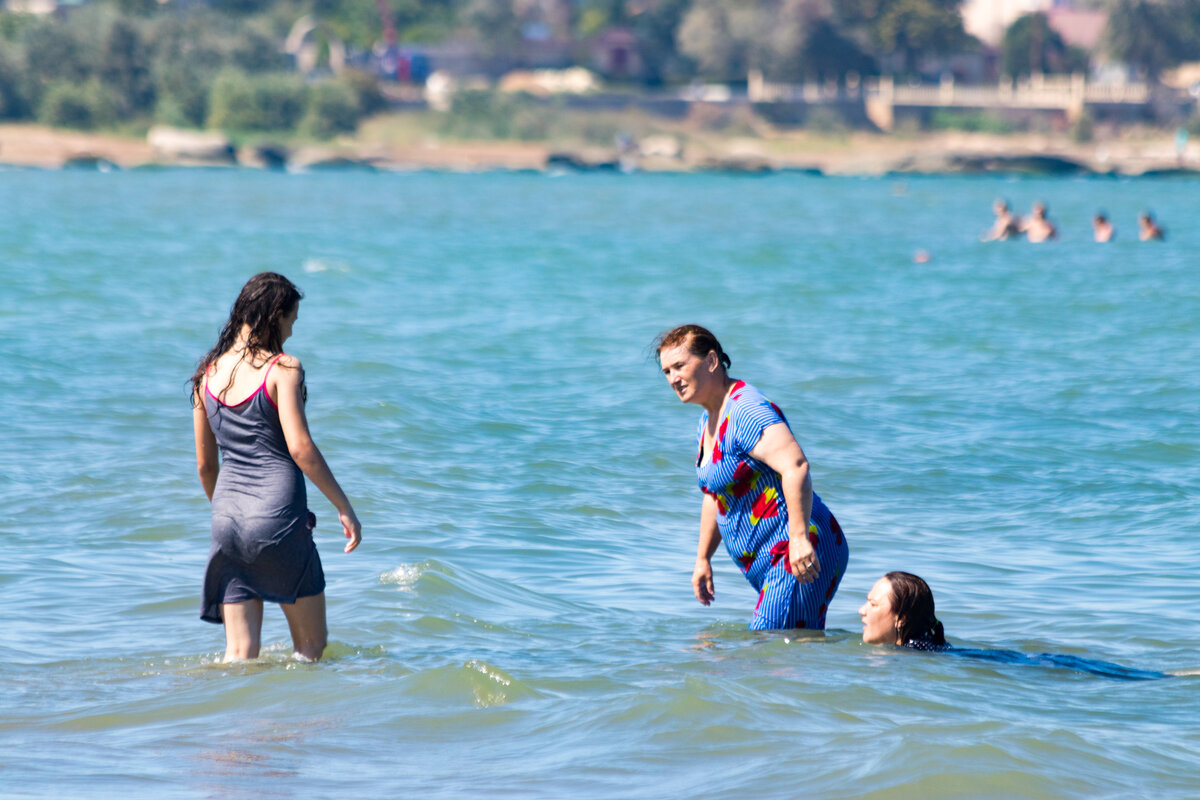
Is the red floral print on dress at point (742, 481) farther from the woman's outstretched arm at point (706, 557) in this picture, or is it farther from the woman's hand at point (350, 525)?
the woman's hand at point (350, 525)

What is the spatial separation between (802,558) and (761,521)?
423 mm

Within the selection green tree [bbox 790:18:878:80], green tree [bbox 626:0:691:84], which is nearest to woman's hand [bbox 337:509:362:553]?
green tree [bbox 790:18:878:80]

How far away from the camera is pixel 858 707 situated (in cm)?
562

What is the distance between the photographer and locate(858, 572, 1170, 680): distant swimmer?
622 cm

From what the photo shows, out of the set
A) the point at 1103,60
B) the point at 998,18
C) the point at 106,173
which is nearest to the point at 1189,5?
the point at 1103,60

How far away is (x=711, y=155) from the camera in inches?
4013

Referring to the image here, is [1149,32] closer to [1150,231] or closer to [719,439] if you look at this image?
[1150,231]

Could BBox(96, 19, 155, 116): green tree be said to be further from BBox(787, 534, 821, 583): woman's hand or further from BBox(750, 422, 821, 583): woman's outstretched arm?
BBox(787, 534, 821, 583): woman's hand

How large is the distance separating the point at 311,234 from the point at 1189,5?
3855 inches

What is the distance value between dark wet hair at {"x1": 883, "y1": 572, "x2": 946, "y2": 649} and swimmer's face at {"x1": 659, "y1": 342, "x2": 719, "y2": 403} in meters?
1.28

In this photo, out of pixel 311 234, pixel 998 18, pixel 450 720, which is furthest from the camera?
pixel 998 18

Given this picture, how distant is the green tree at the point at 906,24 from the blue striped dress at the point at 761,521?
115887mm

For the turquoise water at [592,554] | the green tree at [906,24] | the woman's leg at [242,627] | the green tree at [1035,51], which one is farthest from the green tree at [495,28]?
the woman's leg at [242,627]

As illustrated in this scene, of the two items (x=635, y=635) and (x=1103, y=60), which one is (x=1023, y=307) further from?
(x=1103, y=60)
